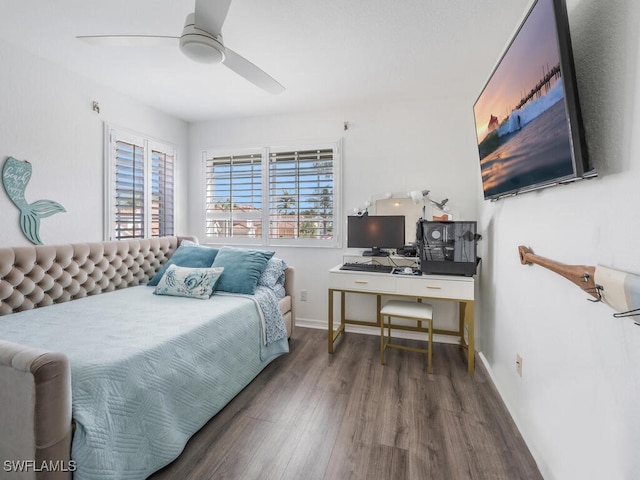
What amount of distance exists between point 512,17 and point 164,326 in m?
2.86

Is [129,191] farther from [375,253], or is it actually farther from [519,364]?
[519,364]

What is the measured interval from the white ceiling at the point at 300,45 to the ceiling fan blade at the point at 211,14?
352mm

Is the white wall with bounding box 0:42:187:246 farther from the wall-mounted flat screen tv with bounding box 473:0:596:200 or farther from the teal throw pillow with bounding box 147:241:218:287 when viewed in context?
the wall-mounted flat screen tv with bounding box 473:0:596:200

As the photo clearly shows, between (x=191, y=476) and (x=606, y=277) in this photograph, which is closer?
(x=606, y=277)

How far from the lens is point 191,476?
1400 millimetres

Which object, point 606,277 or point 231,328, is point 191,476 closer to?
point 231,328

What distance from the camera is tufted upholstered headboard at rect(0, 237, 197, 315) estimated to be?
6.61 feet

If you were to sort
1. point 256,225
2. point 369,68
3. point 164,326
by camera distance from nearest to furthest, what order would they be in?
point 164,326 → point 369,68 → point 256,225

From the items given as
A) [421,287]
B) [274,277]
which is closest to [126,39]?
[274,277]

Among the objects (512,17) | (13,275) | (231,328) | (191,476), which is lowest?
(191,476)

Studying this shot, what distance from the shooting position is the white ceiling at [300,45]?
5.90 ft

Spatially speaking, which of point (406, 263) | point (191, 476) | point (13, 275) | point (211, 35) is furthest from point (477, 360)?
point (13, 275)

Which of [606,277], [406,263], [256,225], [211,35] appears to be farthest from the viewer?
[256,225]

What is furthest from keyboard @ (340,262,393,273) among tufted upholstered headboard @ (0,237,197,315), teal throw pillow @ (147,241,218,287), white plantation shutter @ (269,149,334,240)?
tufted upholstered headboard @ (0,237,197,315)
